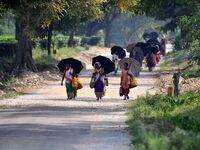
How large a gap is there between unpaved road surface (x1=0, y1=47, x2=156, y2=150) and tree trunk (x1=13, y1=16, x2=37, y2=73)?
7.03 metres

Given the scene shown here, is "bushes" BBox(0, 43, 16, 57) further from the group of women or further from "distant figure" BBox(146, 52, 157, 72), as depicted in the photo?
the group of women

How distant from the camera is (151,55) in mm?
52250

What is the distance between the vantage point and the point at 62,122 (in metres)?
21.9

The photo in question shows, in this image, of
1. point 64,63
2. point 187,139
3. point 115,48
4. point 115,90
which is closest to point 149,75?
point 115,48

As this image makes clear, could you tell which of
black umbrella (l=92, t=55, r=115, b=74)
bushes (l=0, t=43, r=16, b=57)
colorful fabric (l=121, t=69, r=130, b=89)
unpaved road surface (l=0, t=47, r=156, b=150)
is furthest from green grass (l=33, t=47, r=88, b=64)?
colorful fabric (l=121, t=69, r=130, b=89)

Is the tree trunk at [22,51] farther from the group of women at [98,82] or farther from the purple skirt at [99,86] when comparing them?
the purple skirt at [99,86]

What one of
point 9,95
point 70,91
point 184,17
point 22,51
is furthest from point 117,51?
point 70,91

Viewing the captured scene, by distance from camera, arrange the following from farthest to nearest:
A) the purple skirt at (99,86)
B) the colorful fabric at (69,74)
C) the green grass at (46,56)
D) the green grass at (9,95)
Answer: the green grass at (46,56), the green grass at (9,95), the colorful fabric at (69,74), the purple skirt at (99,86)

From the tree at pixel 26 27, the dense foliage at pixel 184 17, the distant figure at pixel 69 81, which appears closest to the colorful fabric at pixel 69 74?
the distant figure at pixel 69 81

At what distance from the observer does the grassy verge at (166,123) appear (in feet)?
44.3

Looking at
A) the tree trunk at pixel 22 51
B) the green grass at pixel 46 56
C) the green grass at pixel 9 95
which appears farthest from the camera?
the green grass at pixel 46 56

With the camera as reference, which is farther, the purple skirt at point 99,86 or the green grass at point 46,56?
the green grass at point 46,56

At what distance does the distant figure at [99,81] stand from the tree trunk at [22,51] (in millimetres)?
10252

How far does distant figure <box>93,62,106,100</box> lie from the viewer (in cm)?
3120
